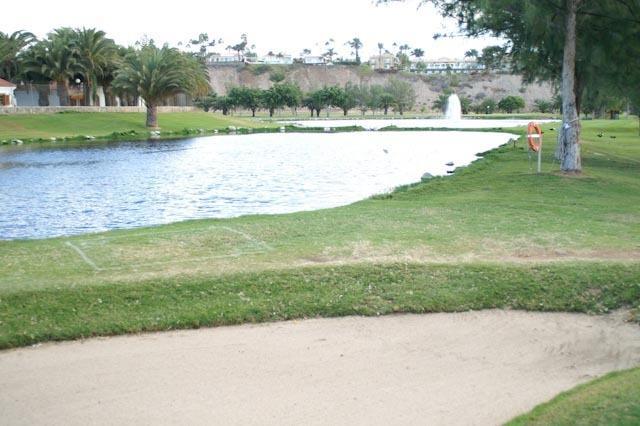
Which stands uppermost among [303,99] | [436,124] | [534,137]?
[303,99]

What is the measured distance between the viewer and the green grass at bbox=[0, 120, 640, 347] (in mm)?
8492

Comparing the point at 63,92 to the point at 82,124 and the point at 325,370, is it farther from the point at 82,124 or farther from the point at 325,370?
the point at 325,370

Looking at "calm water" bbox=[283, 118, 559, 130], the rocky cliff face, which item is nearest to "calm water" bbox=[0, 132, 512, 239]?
"calm water" bbox=[283, 118, 559, 130]

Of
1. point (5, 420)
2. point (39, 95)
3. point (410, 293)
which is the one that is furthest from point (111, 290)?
point (39, 95)

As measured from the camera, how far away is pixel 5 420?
5.95 meters

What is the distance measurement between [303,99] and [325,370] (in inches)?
4947

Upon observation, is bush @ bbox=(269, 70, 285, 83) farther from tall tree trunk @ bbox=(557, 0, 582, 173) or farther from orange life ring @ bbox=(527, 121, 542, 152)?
tall tree trunk @ bbox=(557, 0, 582, 173)

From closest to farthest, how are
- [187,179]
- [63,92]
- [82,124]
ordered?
[187,179] < [82,124] < [63,92]

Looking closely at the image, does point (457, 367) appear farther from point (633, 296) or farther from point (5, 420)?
point (5, 420)

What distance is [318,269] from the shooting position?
9719 millimetres

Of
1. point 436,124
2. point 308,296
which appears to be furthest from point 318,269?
point 436,124

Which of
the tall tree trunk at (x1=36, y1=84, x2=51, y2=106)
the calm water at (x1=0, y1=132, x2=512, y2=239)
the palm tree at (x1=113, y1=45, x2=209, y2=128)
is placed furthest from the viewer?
the tall tree trunk at (x1=36, y1=84, x2=51, y2=106)

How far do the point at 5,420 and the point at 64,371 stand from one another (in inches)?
40.9

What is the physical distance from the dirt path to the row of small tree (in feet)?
385
